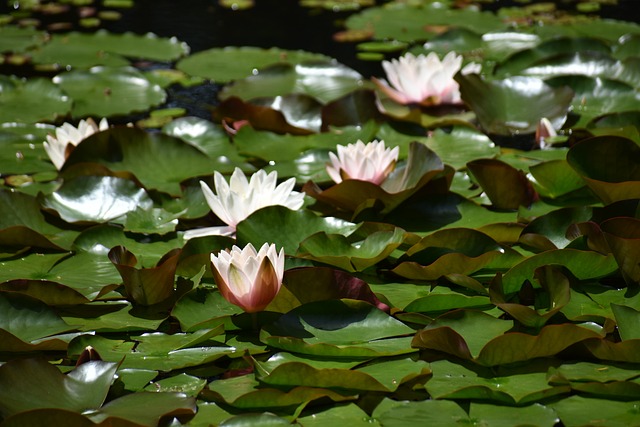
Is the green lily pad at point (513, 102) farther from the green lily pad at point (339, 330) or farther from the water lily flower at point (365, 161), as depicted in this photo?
the green lily pad at point (339, 330)

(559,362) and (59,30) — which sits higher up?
(559,362)

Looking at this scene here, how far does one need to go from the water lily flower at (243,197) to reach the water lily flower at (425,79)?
0.98 meters

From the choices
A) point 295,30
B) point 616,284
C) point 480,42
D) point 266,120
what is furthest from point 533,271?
point 295,30

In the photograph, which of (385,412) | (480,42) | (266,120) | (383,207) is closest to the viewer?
(385,412)

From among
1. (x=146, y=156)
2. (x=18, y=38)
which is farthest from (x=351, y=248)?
(x=18, y=38)

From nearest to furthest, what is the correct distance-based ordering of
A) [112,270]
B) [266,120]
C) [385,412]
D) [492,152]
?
[385,412] → [112,270] → [492,152] → [266,120]

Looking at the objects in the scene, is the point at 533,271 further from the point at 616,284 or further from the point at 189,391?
the point at 189,391

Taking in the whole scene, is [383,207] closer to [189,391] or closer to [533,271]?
[533,271]

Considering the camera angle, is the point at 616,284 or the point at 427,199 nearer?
the point at 616,284

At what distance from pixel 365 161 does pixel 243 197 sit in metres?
0.33

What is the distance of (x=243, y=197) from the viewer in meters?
2.01

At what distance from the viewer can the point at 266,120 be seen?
2.76 metres

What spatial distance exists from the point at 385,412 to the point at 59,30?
3.39 metres

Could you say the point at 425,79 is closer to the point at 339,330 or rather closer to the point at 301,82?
the point at 301,82
